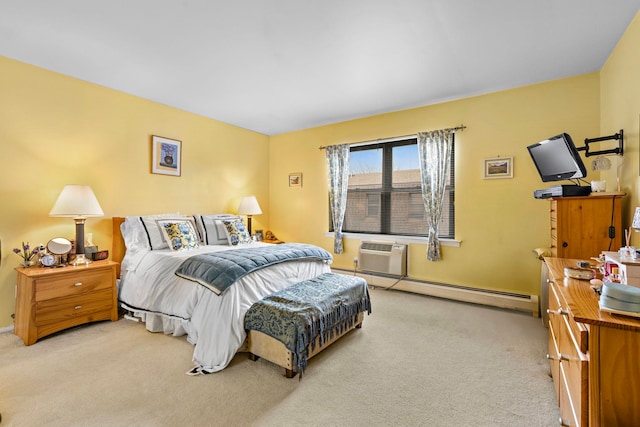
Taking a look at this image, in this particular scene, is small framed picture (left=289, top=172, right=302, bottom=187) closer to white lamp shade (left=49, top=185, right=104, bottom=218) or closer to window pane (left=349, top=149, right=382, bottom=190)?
window pane (left=349, top=149, right=382, bottom=190)

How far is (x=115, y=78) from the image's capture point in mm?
3090

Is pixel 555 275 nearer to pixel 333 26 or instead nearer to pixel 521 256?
pixel 521 256

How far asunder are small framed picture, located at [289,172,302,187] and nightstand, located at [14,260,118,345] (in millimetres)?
2981

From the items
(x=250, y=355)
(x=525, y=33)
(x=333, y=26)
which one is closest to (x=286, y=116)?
(x=333, y=26)

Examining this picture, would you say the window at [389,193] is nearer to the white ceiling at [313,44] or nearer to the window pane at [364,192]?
the window pane at [364,192]

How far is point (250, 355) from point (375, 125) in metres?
3.46

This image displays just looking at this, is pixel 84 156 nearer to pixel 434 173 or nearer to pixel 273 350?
pixel 273 350

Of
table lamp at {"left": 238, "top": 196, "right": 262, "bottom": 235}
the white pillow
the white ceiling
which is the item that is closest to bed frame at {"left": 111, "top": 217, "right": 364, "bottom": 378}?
the white pillow

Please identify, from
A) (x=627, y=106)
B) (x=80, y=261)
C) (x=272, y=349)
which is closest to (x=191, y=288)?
(x=272, y=349)

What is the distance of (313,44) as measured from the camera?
2.44m

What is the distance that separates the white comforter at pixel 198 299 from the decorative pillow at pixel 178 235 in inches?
5.7

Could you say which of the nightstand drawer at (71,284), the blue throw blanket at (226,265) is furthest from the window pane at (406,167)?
the nightstand drawer at (71,284)

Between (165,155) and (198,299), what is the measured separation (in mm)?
2370

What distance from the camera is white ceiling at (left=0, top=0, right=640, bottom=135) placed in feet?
6.65
